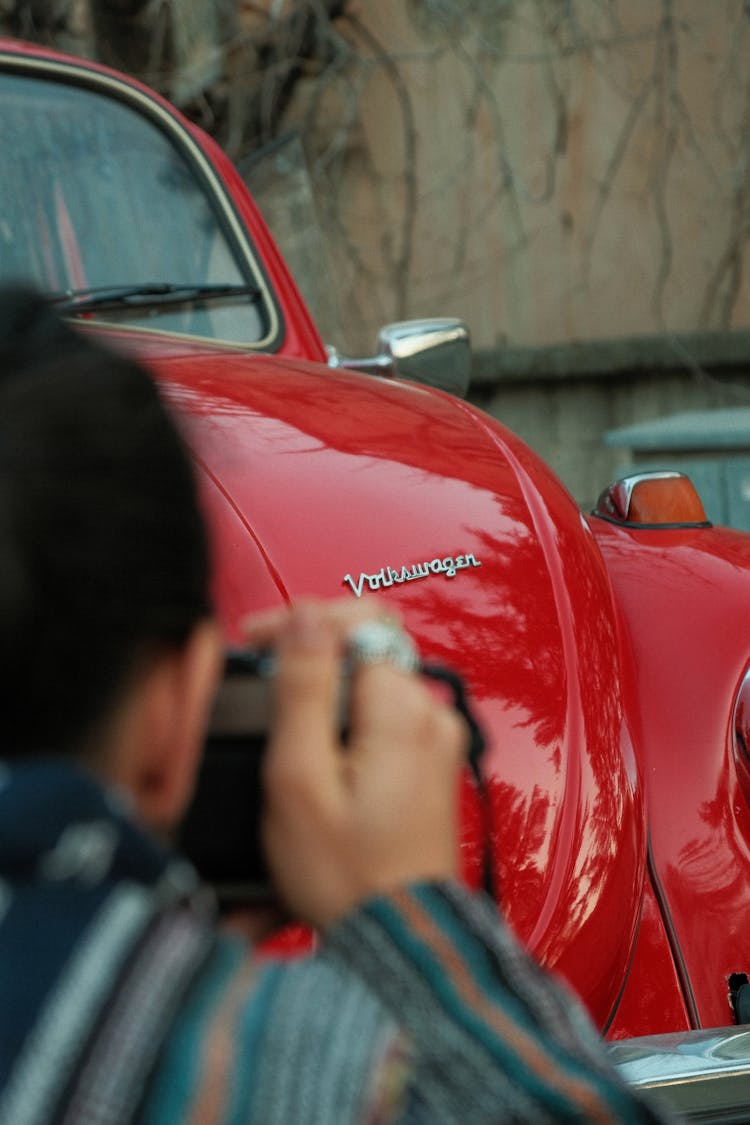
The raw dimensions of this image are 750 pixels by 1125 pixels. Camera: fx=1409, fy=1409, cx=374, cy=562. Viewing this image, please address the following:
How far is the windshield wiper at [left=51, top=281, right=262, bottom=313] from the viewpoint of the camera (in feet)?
8.14

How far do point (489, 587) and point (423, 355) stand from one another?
129cm

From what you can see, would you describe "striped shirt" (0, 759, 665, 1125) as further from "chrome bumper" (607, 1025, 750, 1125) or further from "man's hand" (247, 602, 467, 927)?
"chrome bumper" (607, 1025, 750, 1125)

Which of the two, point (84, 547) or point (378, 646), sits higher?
point (84, 547)

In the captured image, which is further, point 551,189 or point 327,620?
point 551,189

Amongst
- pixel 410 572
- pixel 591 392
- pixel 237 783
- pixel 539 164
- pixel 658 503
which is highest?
pixel 539 164

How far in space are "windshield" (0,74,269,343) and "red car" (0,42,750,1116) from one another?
0.22ft

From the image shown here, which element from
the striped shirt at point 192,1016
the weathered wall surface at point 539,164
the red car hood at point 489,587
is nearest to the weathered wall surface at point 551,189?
the weathered wall surface at point 539,164

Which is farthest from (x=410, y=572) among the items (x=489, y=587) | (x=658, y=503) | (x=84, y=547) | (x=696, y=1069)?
(x=84, y=547)

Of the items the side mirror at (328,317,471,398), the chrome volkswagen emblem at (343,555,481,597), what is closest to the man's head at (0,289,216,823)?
the chrome volkswagen emblem at (343,555,481,597)

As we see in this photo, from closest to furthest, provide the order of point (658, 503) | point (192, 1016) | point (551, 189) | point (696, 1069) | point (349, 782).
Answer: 1. point (192, 1016)
2. point (349, 782)
3. point (696, 1069)
4. point (658, 503)
5. point (551, 189)

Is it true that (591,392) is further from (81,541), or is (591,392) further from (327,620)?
(81,541)

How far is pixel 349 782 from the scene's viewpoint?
738 millimetres

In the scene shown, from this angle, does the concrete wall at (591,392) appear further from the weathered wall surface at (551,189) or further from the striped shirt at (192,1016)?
the striped shirt at (192,1016)

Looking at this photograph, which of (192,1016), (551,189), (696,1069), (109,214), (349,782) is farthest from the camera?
(551,189)
